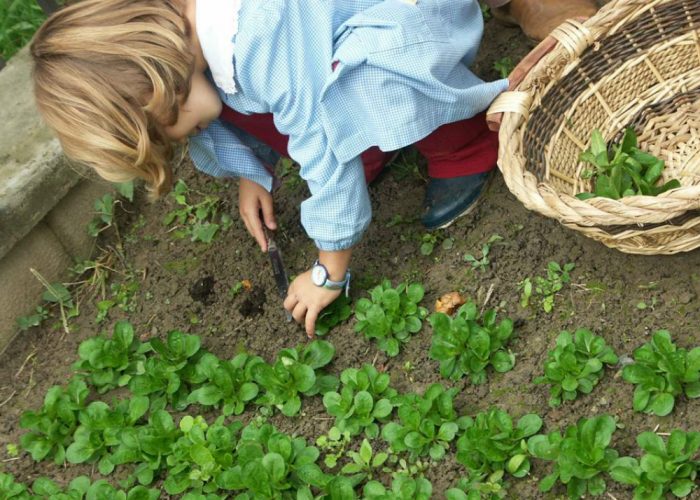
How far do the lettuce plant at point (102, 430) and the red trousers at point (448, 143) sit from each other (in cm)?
86

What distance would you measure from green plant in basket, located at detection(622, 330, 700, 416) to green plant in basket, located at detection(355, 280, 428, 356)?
62 centimetres

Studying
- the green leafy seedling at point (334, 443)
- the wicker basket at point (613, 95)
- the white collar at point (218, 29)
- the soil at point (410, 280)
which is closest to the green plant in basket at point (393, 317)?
the soil at point (410, 280)

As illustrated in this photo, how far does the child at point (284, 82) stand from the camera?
2.17m

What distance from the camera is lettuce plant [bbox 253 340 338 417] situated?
2523 millimetres

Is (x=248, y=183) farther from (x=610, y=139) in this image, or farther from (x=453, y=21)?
(x=610, y=139)

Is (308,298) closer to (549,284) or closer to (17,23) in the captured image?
(549,284)

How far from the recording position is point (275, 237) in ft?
9.85

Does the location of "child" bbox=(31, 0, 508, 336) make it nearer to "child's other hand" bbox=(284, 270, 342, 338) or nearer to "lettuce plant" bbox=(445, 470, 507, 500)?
"child's other hand" bbox=(284, 270, 342, 338)

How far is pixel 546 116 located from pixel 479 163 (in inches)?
9.9

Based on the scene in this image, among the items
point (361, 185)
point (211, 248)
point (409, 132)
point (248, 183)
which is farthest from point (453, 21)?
point (211, 248)

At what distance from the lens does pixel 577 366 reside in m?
2.28

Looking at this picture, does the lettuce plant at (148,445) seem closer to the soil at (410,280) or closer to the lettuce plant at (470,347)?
the soil at (410,280)

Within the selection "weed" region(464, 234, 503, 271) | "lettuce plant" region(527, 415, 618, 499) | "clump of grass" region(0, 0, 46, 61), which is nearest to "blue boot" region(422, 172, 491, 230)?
"weed" region(464, 234, 503, 271)

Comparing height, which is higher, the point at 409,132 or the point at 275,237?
the point at 409,132
